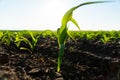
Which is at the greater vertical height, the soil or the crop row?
the soil

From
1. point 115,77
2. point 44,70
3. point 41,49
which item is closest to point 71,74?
point 44,70

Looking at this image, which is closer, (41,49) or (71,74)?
(71,74)

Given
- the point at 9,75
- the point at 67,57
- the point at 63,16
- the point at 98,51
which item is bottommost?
the point at 98,51

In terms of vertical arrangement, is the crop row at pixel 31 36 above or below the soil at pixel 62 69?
below

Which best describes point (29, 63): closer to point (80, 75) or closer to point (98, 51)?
point (80, 75)

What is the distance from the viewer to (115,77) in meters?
2.20

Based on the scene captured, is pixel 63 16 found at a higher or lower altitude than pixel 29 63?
higher

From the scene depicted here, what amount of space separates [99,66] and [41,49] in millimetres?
1458

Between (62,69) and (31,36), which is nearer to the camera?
(62,69)

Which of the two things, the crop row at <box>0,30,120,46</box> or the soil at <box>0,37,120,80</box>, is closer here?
the soil at <box>0,37,120,80</box>

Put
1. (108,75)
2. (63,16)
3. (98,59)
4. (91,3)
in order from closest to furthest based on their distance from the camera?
(91,3) < (63,16) < (108,75) < (98,59)

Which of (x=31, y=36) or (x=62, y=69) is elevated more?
(x=62, y=69)

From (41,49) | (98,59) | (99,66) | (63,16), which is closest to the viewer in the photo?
(63,16)

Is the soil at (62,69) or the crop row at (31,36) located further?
the crop row at (31,36)
